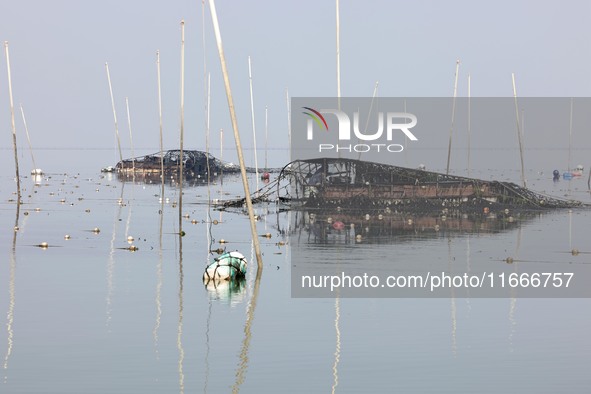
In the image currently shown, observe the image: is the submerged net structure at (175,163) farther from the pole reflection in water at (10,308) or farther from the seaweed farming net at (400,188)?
the pole reflection in water at (10,308)

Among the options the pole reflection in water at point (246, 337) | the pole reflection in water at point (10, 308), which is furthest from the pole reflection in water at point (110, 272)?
the pole reflection in water at point (246, 337)

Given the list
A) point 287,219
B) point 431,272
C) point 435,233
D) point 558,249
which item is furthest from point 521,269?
point 287,219

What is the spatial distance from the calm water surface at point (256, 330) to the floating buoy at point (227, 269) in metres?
0.45

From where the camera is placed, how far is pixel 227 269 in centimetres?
4081

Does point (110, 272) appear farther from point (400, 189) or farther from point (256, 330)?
point (400, 189)

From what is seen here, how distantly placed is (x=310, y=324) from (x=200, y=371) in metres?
7.12

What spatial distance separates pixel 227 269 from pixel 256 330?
912 cm

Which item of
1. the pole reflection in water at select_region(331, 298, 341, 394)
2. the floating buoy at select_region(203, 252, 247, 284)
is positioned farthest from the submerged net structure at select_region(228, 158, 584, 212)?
the pole reflection in water at select_region(331, 298, 341, 394)

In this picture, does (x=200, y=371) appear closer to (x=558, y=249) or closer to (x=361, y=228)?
(x=558, y=249)

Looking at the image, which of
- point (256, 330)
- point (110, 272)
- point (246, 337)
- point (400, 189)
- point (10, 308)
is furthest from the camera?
point (400, 189)

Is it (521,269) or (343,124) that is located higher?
(343,124)

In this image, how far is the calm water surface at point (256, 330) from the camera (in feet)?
84.3

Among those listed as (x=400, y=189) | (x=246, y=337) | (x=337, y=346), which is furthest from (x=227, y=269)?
(x=400, y=189)

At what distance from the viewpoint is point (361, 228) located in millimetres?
63281
